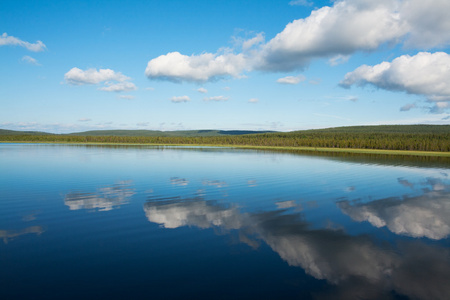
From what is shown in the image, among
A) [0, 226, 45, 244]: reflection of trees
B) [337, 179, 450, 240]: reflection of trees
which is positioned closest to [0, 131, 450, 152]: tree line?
[337, 179, 450, 240]: reflection of trees

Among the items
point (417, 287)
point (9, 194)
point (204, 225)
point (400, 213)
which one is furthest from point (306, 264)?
point (9, 194)

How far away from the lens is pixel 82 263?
8.23 meters

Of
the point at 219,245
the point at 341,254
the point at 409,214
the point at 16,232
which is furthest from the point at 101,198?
the point at 409,214

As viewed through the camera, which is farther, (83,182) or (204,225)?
(83,182)

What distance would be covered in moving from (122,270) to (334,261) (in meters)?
5.88

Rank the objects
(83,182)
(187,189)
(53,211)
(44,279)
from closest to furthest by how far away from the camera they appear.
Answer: (44,279), (53,211), (187,189), (83,182)

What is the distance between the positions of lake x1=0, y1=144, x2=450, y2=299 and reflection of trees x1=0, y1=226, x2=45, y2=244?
3 centimetres

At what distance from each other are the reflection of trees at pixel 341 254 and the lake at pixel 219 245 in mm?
38

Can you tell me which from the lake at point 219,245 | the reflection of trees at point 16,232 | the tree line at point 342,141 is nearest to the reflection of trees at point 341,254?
the lake at point 219,245

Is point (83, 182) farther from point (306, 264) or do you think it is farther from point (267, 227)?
point (306, 264)

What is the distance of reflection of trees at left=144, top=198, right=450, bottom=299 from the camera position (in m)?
7.42

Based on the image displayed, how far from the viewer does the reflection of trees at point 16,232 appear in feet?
32.7

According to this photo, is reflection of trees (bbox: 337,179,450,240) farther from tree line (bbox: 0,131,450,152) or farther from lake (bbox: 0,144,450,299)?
tree line (bbox: 0,131,450,152)

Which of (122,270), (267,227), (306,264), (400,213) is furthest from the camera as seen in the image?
(400,213)
